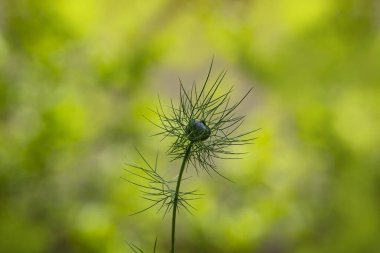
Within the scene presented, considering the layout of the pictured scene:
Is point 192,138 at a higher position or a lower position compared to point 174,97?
lower

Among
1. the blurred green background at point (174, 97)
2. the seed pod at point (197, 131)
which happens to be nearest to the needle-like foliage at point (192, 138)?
the seed pod at point (197, 131)

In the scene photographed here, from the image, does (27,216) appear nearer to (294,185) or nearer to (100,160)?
(100,160)

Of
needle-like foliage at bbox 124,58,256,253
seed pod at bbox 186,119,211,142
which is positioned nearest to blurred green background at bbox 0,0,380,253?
needle-like foliage at bbox 124,58,256,253

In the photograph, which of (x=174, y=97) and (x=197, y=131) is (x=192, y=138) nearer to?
(x=197, y=131)

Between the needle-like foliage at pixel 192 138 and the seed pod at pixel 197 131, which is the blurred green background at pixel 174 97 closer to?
the needle-like foliage at pixel 192 138

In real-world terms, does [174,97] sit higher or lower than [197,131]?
higher

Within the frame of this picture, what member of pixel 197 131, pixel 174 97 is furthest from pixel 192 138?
pixel 174 97

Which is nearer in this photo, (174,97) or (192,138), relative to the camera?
(192,138)

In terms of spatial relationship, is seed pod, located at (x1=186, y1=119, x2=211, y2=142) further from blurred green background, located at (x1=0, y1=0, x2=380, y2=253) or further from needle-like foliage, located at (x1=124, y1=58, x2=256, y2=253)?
blurred green background, located at (x1=0, y1=0, x2=380, y2=253)
